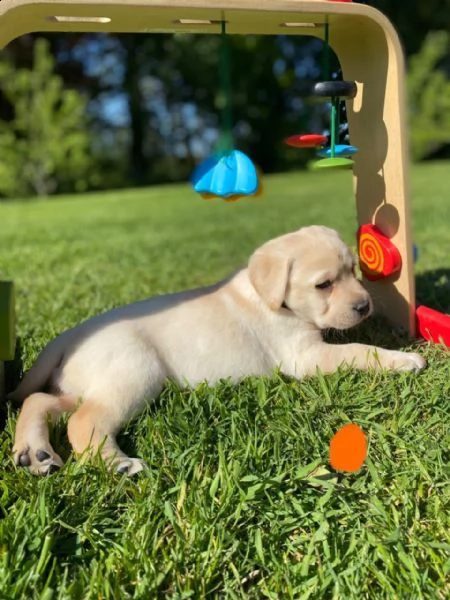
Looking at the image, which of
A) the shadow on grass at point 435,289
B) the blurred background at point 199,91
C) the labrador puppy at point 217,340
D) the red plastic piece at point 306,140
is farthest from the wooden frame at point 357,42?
the blurred background at point 199,91

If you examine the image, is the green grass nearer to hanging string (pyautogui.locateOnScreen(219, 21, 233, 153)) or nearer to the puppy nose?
the puppy nose

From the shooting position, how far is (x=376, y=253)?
3084mm

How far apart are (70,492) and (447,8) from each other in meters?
31.0

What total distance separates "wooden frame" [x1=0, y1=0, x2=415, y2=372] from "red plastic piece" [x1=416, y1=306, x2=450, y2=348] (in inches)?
1.6

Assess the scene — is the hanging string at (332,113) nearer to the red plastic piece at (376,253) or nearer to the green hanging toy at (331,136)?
the green hanging toy at (331,136)

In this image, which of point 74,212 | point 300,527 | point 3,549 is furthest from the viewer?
point 74,212

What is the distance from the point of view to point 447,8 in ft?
92.8

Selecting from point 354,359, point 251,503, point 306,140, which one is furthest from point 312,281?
point 251,503

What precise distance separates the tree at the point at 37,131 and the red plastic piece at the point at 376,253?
17192mm

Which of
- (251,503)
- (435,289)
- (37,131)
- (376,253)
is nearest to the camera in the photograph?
(251,503)

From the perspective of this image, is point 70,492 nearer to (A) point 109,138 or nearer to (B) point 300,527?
(B) point 300,527

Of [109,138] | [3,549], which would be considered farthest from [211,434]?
[109,138]

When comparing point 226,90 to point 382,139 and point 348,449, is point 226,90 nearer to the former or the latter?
point 382,139

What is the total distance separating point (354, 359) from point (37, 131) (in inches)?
740
